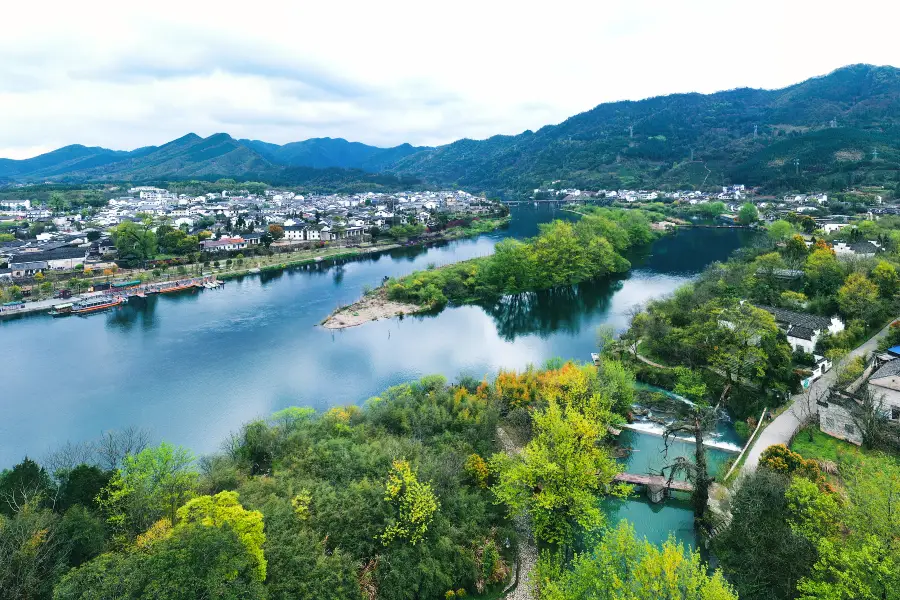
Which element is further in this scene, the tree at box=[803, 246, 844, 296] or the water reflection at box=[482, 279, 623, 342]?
the water reflection at box=[482, 279, 623, 342]

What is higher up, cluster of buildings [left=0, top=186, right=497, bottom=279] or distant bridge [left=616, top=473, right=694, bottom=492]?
cluster of buildings [left=0, top=186, right=497, bottom=279]

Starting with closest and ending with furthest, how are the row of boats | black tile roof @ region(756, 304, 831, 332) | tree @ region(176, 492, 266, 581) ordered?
tree @ region(176, 492, 266, 581)
black tile roof @ region(756, 304, 831, 332)
the row of boats

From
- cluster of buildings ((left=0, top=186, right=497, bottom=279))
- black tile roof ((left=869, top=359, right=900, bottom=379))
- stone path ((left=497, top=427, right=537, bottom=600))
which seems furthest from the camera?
cluster of buildings ((left=0, top=186, right=497, bottom=279))

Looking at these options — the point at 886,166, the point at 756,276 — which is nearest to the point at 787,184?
the point at 886,166

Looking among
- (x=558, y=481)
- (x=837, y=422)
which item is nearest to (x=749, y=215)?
(x=837, y=422)

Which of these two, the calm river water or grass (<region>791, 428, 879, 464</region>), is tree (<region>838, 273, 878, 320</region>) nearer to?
grass (<region>791, 428, 879, 464</region>)

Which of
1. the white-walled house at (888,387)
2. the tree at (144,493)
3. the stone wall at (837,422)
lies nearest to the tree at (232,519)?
the tree at (144,493)

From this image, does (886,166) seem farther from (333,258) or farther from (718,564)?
(718,564)

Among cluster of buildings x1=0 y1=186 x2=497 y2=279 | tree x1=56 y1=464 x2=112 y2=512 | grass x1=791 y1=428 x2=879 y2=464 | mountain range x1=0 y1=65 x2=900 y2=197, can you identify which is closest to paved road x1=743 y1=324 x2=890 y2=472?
grass x1=791 y1=428 x2=879 y2=464
